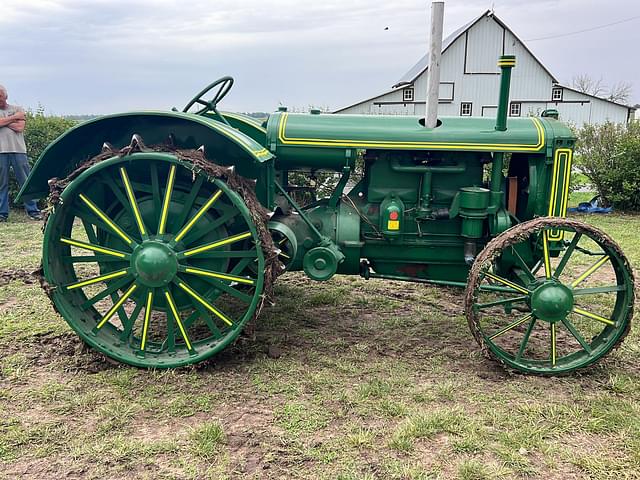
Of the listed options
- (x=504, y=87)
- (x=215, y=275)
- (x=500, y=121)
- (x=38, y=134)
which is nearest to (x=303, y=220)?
(x=215, y=275)

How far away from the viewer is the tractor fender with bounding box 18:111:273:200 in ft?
10.2

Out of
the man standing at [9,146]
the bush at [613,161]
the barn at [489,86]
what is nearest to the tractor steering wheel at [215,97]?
the man standing at [9,146]

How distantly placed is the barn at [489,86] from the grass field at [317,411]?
23.2m

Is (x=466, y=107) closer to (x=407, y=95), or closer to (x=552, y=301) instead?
(x=407, y=95)

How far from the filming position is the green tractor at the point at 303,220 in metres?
3.08

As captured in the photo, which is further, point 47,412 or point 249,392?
point 249,392

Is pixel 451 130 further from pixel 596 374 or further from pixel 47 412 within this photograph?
pixel 47 412

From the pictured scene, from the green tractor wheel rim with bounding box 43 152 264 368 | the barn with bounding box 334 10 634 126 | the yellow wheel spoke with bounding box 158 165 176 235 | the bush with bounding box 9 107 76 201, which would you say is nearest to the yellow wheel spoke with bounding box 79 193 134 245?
the green tractor wheel rim with bounding box 43 152 264 368

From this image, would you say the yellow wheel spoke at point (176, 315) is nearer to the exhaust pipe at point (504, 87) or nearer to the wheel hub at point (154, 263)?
the wheel hub at point (154, 263)

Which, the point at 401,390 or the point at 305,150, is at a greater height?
the point at 305,150

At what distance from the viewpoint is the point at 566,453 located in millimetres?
2496

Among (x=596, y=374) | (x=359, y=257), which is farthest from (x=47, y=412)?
(x=596, y=374)

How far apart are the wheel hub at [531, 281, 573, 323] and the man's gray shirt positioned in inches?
288

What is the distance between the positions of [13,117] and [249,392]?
643 centimetres
